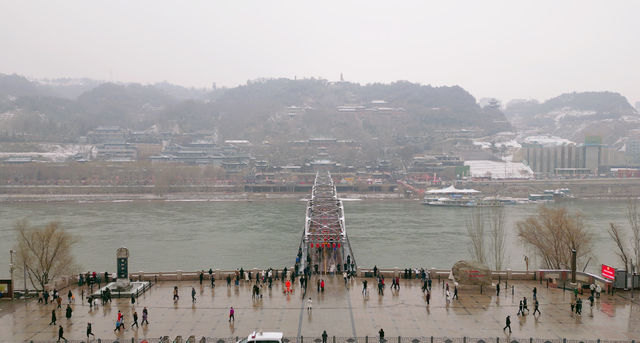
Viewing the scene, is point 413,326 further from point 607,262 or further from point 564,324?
point 607,262

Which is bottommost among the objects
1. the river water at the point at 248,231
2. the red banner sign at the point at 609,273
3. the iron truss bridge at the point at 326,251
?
the river water at the point at 248,231

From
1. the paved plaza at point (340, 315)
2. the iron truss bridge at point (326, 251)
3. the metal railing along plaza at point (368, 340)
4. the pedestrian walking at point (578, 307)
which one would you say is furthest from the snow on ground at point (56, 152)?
the pedestrian walking at point (578, 307)

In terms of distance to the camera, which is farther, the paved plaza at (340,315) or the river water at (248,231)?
the river water at (248,231)

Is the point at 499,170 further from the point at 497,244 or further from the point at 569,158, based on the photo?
the point at 497,244

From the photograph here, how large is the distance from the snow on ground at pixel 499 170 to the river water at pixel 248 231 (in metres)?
17.4

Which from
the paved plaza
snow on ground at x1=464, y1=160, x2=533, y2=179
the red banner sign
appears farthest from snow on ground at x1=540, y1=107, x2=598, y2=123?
the paved plaza

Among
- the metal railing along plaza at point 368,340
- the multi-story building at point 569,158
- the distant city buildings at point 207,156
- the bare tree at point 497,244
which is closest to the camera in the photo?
the metal railing along plaza at point 368,340

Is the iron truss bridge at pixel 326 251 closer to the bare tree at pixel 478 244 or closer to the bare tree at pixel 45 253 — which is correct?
the bare tree at pixel 478 244

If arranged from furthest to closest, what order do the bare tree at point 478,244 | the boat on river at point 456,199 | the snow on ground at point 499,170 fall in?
the snow on ground at point 499,170
the boat on river at point 456,199
the bare tree at point 478,244

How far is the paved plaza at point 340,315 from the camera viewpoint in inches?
469

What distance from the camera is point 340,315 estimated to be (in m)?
13.1

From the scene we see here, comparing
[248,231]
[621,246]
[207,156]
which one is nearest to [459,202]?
[248,231]

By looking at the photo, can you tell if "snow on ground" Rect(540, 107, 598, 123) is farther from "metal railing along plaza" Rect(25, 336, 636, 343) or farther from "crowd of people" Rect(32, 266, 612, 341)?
"metal railing along plaza" Rect(25, 336, 636, 343)

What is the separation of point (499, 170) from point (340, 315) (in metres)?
69.7
